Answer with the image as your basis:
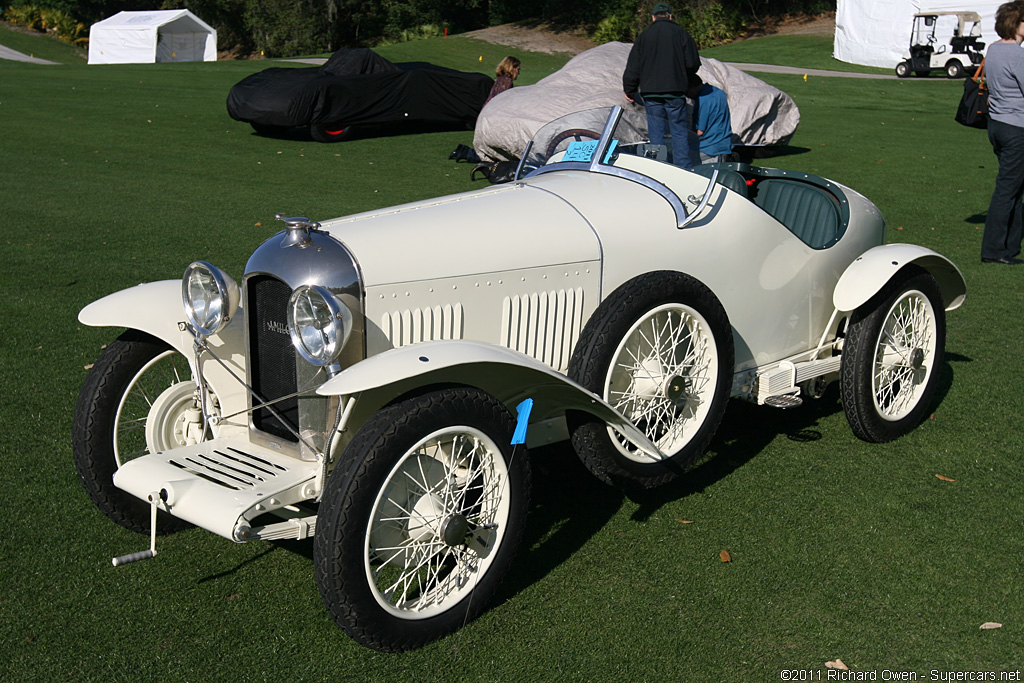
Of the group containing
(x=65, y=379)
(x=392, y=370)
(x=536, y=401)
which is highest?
(x=392, y=370)

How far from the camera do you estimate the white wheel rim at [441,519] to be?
2990 mm

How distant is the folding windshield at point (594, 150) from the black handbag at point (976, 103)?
491 centimetres

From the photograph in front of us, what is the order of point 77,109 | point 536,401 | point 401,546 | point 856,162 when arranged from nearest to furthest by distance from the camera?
point 401,546 → point 536,401 → point 856,162 → point 77,109

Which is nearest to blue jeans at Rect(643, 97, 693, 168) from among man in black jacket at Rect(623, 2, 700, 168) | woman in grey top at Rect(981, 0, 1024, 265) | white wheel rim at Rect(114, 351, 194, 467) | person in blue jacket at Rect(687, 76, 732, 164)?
man in black jacket at Rect(623, 2, 700, 168)

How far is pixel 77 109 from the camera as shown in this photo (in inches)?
659

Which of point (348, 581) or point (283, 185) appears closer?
point (348, 581)

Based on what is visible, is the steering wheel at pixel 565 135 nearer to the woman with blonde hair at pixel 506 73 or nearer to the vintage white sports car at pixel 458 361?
the vintage white sports car at pixel 458 361

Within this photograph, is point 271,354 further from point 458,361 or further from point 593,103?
point 593,103

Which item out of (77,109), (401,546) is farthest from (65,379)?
(77,109)

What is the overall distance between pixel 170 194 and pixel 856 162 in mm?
9599

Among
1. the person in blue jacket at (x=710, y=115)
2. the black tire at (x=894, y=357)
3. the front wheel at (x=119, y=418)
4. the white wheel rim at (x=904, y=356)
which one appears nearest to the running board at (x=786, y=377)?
the black tire at (x=894, y=357)

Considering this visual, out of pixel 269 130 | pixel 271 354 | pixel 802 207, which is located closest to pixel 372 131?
pixel 269 130

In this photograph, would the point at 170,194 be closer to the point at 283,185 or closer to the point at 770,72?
the point at 283,185

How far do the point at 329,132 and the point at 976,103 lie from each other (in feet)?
31.8
